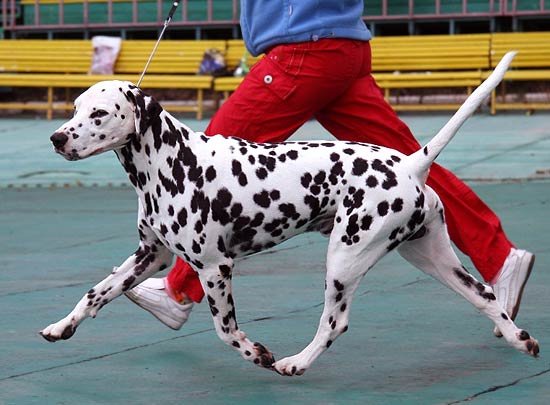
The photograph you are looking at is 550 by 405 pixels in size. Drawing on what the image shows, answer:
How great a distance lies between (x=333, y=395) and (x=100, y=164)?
11.0m

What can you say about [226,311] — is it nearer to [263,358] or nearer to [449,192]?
[263,358]

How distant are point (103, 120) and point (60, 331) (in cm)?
100

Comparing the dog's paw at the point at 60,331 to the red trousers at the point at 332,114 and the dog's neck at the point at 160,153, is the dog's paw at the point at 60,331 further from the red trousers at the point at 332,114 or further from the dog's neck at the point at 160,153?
the dog's neck at the point at 160,153

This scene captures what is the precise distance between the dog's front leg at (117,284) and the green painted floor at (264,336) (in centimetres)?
16

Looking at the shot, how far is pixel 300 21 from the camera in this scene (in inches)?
262

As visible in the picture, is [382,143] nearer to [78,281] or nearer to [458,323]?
[458,323]

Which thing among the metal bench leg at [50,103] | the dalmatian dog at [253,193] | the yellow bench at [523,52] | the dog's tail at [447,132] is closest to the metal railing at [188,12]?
the yellow bench at [523,52]

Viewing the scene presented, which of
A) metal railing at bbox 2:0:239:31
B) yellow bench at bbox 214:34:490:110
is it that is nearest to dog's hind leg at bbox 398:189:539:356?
yellow bench at bbox 214:34:490:110

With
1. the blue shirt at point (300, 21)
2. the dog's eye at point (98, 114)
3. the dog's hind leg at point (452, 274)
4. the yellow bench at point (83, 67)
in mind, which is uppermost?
the blue shirt at point (300, 21)

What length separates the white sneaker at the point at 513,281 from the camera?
22.1 ft

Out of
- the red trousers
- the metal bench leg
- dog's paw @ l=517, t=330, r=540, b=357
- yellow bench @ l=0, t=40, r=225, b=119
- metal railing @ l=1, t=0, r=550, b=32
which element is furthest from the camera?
metal railing @ l=1, t=0, r=550, b=32

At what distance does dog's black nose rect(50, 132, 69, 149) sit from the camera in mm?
5809

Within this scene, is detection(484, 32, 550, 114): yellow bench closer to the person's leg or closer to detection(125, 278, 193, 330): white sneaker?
the person's leg

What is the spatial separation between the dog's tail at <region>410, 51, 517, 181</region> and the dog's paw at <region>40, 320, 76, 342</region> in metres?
1.60
